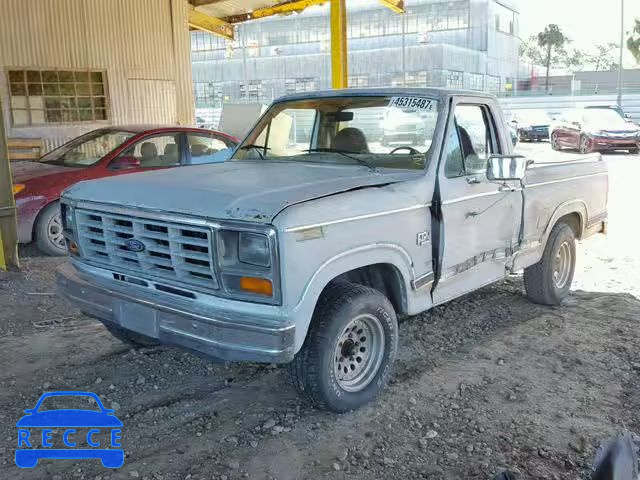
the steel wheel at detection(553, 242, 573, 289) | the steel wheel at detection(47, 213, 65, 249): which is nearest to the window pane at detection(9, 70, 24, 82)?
the steel wheel at detection(47, 213, 65, 249)

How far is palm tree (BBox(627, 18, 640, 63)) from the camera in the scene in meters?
52.9

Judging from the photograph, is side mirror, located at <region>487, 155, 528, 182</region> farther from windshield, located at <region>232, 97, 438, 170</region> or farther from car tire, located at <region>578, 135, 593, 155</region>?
car tire, located at <region>578, 135, 593, 155</region>

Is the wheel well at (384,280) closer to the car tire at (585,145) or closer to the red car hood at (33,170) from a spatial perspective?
the red car hood at (33,170)

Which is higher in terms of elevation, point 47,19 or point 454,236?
point 47,19

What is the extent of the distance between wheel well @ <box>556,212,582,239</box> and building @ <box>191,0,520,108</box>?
124 ft

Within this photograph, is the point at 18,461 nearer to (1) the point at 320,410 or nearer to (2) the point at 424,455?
(1) the point at 320,410

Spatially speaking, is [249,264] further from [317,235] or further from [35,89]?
[35,89]

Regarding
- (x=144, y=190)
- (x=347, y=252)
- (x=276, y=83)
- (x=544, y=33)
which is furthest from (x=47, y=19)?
(x=544, y=33)

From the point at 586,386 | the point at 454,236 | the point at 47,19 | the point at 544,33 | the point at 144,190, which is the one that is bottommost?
the point at 586,386

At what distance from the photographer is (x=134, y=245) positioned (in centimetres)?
363

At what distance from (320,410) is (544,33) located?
2593 inches

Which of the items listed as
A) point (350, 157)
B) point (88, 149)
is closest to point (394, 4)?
point (88, 149)

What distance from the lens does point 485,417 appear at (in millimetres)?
3779

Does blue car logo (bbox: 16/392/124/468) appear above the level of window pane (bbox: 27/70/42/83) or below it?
below
